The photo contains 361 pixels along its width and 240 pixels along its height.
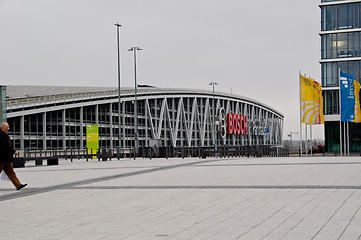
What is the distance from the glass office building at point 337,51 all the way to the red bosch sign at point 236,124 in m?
55.5

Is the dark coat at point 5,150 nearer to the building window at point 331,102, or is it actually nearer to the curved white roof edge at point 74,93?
the curved white roof edge at point 74,93

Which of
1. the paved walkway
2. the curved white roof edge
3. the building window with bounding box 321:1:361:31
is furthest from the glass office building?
the paved walkway

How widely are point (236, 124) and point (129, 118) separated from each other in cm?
4130

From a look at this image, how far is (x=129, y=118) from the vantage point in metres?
76.9

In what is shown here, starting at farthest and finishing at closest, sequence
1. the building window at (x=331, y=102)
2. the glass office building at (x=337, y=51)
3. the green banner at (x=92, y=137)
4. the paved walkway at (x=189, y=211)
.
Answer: the building window at (x=331, y=102)
the glass office building at (x=337, y=51)
the green banner at (x=92, y=137)
the paved walkway at (x=189, y=211)

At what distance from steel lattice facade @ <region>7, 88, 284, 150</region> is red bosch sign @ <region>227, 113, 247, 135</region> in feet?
4.45

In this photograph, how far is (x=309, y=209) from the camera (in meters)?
8.09

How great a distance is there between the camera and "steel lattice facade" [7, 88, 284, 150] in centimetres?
5616

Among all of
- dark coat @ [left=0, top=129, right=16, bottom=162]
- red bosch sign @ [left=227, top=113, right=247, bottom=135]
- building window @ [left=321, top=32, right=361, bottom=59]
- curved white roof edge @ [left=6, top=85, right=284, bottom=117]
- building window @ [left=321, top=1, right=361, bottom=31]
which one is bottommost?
dark coat @ [left=0, top=129, right=16, bottom=162]

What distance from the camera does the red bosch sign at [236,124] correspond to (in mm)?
107938

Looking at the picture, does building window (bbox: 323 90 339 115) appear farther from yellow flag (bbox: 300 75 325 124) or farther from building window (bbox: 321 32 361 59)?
yellow flag (bbox: 300 75 325 124)

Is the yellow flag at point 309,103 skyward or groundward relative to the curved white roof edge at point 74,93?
groundward

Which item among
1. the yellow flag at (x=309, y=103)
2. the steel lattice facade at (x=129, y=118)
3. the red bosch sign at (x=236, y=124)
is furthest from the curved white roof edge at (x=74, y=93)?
the yellow flag at (x=309, y=103)

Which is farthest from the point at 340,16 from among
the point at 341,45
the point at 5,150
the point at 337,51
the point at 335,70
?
the point at 5,150
